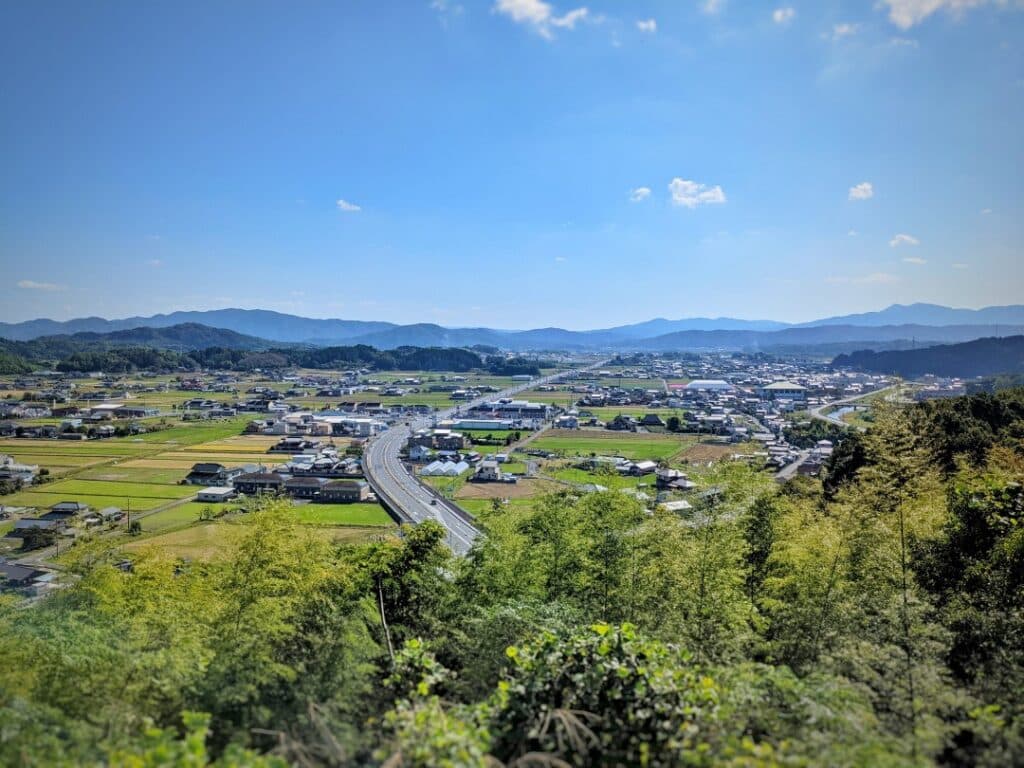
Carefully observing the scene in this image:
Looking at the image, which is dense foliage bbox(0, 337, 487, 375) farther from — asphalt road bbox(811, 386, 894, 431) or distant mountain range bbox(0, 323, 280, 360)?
asphalt road bbox(811, 386, 894, 431)

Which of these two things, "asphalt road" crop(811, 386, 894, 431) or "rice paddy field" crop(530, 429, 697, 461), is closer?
"rice paddy field" crop(530, 429, 697, 461)

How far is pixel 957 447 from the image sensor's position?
1633cm

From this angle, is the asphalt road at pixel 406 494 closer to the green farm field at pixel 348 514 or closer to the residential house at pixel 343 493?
the green farm field at pixel 348 514

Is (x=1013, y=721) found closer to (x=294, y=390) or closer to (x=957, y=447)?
(x=957, y=447)

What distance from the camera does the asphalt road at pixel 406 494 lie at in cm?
2291

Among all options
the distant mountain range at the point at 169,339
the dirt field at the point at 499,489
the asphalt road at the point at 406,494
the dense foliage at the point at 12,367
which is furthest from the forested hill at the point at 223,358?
the dirt field at the point at 499,489

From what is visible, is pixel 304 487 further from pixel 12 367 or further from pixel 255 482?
pixel 12 367

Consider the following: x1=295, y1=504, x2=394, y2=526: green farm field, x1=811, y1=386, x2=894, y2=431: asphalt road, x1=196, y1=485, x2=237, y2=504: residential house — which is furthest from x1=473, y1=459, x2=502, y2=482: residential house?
x1=811, y1=386, x2=894, y2=431: asphalt road

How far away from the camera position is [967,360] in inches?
3647

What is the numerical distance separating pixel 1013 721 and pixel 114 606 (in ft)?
33.2

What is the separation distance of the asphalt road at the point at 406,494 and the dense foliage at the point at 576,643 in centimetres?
776

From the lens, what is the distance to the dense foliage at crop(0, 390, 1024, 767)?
316 centimetres

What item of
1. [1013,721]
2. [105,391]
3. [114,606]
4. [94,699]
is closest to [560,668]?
[1013,721]

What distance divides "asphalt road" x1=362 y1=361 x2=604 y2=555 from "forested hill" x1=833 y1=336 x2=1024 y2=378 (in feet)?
300
